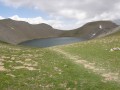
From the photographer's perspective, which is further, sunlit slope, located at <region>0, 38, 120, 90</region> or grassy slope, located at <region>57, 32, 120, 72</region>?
grassy slope, located at <region>57, 32, 120, 72</region>

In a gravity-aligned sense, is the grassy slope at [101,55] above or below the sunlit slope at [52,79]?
above

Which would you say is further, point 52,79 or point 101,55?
point 101,55

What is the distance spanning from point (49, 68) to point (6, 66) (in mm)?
5985

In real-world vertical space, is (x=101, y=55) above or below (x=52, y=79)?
above

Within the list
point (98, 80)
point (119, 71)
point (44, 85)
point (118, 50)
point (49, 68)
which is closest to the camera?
point (44, 85)

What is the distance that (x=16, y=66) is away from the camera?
38594 millimetres

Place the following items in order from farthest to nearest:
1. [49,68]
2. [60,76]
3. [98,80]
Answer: [49,68]
[60,76]
[98,80]

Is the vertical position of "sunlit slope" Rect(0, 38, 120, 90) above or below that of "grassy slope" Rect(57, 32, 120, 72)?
below

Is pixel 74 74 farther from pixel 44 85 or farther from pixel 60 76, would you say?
pixel 44 85

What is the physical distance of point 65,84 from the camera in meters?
27.3

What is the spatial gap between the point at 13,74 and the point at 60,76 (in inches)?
219

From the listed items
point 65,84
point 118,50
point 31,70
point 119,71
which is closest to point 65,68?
point 31,70

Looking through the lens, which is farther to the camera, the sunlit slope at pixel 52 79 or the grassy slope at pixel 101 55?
the grassy slope at pixel 101 55

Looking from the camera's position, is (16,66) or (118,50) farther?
(118,50)
